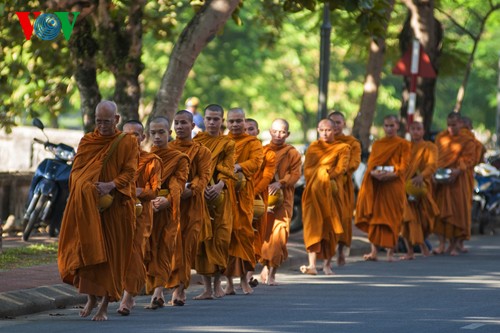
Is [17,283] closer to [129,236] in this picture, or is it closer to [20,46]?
[129,236]

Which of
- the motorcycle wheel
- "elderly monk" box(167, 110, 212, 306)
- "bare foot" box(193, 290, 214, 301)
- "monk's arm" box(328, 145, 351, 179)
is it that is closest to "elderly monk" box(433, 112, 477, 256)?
"monk's arm" box(328, 145, 351, 179)

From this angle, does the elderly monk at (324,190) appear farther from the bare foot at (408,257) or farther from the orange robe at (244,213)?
the orange robe at (244,213)

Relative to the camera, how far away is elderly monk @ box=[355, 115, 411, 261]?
1891 centimetres

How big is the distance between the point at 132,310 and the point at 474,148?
30.6 ft

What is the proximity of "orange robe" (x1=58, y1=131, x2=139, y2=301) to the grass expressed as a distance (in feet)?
8.96

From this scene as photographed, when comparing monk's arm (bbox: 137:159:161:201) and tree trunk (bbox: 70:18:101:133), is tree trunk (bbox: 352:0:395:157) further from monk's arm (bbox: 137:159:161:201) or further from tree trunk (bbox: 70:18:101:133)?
monk's arm (bbox: 137:159:161:201)

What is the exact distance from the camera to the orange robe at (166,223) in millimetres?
12688

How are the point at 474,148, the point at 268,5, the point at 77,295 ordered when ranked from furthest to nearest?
the point at 268,5 < the point at 474,148 < the point at 77,295

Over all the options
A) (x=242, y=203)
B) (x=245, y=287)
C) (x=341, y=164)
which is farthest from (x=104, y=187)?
(x=341, y=164)

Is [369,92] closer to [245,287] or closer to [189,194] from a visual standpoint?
[245,287]

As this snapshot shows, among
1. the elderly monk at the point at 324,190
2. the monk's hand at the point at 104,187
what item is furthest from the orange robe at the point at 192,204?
the elderly monk at the point at 324,190

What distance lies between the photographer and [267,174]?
1502 centimetres

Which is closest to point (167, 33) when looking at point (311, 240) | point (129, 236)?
point (311, 240)

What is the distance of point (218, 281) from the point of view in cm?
1395
